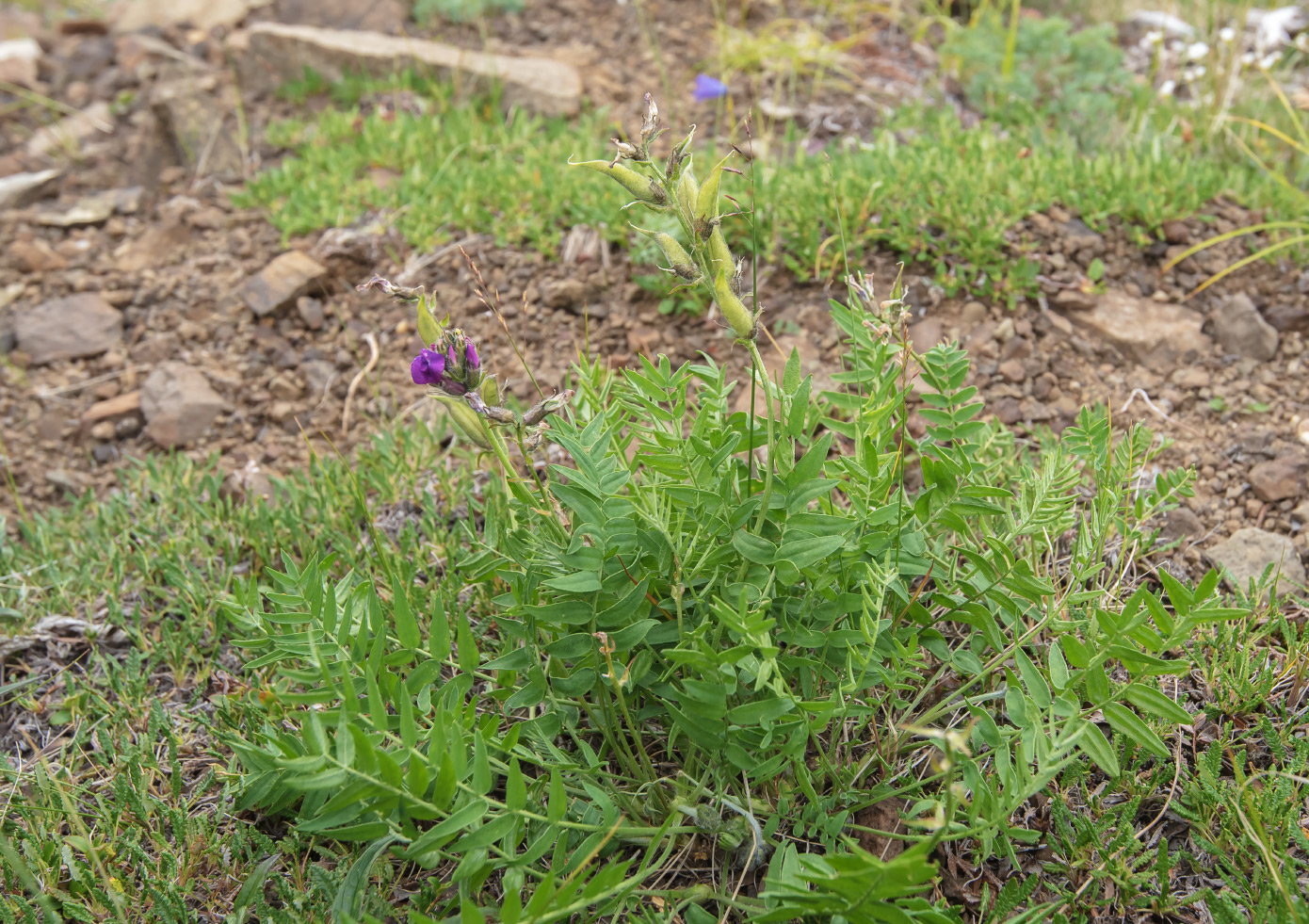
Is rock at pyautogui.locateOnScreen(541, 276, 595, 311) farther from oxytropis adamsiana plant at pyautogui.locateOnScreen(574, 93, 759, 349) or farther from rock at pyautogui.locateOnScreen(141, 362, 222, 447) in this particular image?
oxytropis adamsiana plant at pyautogui.locateOnScreen(574, 93, 759, 349)

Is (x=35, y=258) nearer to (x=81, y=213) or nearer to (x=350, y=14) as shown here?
(x=81, y=213)

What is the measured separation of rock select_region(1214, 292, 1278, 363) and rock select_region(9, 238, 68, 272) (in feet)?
15.7

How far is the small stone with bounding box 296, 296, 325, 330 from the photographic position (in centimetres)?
380

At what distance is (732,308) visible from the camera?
1477 mm

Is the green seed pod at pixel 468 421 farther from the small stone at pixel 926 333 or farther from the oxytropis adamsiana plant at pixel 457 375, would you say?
the small stone at pixel 926 333

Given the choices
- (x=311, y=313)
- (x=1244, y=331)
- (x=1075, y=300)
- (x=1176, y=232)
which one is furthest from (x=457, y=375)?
(x=1176, y=232)

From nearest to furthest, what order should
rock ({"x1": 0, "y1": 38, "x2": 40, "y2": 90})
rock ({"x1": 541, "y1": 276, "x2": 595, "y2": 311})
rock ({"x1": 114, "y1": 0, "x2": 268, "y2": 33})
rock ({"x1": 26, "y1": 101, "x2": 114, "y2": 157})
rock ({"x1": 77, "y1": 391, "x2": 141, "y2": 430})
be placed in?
rock ({"x1": 541, "y1": 276, "x2": 595, "y2": 311}) < rock ({"x1": 77, "y1": 391, "x2": 141, "y2": 430}) < rock ({"x1": 26, "y1": 101, "x2": 114, "y2": 157}) < rock ({"x1": 0, "y1": 38, "x2": 40, "y2": 90}) < rock ({"x1": 114, "y1": 0, "x2": 268, "y2": 33})

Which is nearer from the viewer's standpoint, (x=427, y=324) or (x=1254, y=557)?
(x=427, y=324)

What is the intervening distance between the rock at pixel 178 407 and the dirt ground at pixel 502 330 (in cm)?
4

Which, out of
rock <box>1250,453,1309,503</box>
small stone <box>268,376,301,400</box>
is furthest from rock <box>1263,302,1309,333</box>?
small stone <box>268,376,301,400</box>

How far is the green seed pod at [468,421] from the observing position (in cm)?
168

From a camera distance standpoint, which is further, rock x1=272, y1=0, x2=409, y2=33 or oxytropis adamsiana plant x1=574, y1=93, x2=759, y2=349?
rock x1=272, y1=0, x2=409, y2=33

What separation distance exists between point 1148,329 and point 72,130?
5744 mm

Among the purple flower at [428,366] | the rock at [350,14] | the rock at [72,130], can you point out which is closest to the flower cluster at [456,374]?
the purple flower at [428,366]
